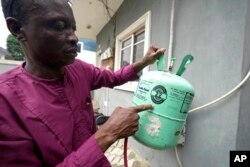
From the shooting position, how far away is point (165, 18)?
7.01 ft

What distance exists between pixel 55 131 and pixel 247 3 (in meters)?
1.13

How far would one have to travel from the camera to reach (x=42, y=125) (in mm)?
838

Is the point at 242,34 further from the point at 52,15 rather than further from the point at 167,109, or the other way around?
the point at 52,15

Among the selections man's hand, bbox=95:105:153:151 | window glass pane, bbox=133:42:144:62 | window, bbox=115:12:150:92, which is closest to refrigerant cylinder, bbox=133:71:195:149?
man's hand, bbox=95:105:153:151

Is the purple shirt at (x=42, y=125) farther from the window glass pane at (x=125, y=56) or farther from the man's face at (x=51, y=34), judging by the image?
the window glass pane at (x=125, y=56)

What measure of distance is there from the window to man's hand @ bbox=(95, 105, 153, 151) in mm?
1677

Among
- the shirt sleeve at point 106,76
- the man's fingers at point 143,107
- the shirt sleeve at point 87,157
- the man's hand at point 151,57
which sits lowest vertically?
the shirt sleeve at point 87,157

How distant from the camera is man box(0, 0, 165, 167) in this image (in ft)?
2.58

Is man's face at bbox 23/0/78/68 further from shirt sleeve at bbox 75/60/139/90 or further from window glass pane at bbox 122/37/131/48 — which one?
window glass pane at bbox 122/37/131/48

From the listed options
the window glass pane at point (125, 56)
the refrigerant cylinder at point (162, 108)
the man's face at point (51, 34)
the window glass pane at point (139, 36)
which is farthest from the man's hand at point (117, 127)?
the window glass pane at point (125, 56)

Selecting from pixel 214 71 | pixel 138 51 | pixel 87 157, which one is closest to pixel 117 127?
pixel 87 157

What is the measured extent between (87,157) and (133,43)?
291 centimetres

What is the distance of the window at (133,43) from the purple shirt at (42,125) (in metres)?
1.68

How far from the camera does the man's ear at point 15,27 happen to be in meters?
0.87
